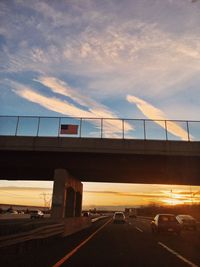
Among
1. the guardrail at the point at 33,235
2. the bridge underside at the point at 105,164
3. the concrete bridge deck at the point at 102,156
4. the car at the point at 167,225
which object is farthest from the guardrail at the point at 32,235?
the bridge underside at the point at 105,164

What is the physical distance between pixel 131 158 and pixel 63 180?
22.5ft

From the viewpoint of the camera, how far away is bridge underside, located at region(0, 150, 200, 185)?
3055cm

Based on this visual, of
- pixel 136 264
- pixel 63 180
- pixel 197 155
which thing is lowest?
pixel 136 264

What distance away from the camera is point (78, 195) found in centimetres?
4409

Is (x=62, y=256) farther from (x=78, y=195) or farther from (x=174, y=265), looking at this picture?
(x=78, y=195)

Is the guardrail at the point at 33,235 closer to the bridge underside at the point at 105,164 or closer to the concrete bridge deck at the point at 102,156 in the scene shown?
the concrete bridge deck at the point at 102,156

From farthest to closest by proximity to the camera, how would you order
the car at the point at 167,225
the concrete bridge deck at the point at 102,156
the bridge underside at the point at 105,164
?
the bridge underside at the point at 105,164, the concrete bridge deck at the point at 102,156, the car at the point at 167,225

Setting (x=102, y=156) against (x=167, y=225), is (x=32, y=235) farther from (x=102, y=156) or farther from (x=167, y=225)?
(x=102, y=156)

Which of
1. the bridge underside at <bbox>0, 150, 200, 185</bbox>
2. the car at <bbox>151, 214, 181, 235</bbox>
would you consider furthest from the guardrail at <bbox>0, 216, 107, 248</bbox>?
the bridge underside at <bbox>0, 150, 200, 185</bbox>

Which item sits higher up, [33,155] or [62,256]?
[33,155]

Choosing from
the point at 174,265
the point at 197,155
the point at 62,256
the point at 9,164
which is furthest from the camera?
the point at 9,164

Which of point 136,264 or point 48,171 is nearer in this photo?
point 136,264

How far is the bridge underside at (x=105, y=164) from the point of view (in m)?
30.5

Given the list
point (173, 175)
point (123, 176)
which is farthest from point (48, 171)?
point (173, 175)
